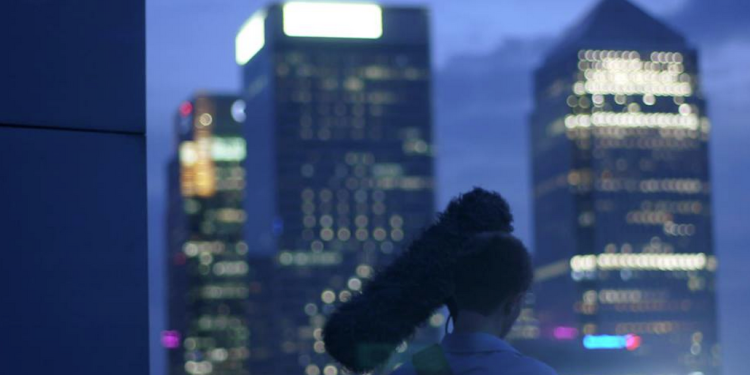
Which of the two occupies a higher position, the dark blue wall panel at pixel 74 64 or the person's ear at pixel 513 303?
the dark blue wall panel at pixel 74 64

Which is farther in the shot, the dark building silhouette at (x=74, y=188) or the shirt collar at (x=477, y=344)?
the dark building silhouette at (x=74, y=188)

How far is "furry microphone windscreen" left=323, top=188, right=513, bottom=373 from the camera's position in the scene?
2.82 meters

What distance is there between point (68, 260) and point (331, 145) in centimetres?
19278

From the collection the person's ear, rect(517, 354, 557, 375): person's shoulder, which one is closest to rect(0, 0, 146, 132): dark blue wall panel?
the person's ear

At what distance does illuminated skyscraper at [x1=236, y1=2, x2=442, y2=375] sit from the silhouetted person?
17930cm

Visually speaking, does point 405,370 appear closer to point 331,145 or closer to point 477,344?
point 477,344

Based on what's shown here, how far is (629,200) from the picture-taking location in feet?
593

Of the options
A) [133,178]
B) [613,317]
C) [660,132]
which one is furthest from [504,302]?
[660,132]

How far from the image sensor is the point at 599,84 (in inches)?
7151

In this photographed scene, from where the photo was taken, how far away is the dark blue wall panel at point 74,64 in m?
3.75

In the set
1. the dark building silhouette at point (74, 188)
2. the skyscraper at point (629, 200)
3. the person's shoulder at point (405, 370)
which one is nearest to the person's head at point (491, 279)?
the person's shoulder at point (405, 370)

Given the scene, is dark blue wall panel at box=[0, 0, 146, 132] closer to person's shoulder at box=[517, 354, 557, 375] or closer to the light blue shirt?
the light blue shirt

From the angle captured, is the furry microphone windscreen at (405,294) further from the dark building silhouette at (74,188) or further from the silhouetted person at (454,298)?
the dark building silhouette at (74,188)

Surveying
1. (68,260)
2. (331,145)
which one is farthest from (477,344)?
(331,145)
